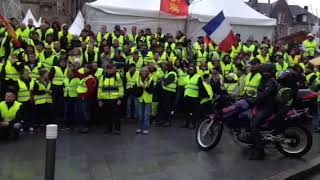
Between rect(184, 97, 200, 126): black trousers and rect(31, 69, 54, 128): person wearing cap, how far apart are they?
3359 millimetres

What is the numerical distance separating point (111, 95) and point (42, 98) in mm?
1649

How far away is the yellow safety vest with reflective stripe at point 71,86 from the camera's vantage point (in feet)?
41.3

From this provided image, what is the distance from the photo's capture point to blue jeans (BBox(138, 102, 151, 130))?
41.2ft

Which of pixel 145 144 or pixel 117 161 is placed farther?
pixel 145 144

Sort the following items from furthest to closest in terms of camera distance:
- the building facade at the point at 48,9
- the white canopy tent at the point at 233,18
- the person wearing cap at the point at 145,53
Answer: the building facade at the point at 48,9 → the white canopy tent at the point at 233,18 → the person wearing cap at the point at 145,53

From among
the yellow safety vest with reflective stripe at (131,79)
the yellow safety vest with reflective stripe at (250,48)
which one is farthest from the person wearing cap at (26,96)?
the yellow safety vest with reflective stripe at (250,48)

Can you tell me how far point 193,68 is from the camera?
1323 centimetres

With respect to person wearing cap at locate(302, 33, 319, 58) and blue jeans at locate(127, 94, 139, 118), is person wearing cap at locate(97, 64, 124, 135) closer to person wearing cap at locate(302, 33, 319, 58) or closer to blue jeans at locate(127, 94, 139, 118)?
blue jeans at locate(127, 94, 139, 118)

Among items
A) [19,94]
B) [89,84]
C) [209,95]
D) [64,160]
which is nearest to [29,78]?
[19,94]

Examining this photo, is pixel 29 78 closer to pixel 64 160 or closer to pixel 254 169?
pixel 64 160

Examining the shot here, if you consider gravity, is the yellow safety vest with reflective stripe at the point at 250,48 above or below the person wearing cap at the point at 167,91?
above

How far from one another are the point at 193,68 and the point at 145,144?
2861mm

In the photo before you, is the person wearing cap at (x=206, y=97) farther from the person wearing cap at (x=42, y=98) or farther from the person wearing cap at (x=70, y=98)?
the person wearing cap at (x=42, y=98)

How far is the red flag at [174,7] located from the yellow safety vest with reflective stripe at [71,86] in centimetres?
758
